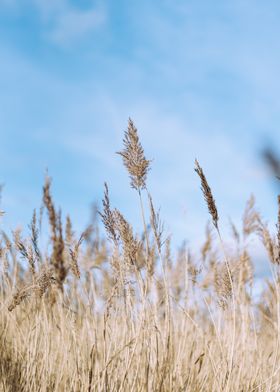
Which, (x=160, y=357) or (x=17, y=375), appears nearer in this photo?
(x=160, y=357)

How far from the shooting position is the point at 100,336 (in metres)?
4.13

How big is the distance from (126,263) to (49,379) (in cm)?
80

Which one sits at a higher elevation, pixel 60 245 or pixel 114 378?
pixel 60 245

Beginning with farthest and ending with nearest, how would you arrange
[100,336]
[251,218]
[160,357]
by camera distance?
[251,218], [100,336], [160,357]

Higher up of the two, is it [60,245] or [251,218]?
[251,218]

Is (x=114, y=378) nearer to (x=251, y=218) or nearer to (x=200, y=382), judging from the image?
(x=200, y=382)

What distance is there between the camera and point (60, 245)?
3.58m

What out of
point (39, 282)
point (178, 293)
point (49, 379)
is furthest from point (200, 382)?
point (178, 293)

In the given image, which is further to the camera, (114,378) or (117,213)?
(114,378)

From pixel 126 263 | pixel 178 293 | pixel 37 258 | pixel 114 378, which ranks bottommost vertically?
pixel 114 378

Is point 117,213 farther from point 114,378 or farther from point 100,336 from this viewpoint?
point 100,336

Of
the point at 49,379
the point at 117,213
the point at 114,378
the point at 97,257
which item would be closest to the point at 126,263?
the point at 117,213

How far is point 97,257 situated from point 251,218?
1596mm

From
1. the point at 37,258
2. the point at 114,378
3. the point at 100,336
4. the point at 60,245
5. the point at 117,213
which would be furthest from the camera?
the point at 100,336
